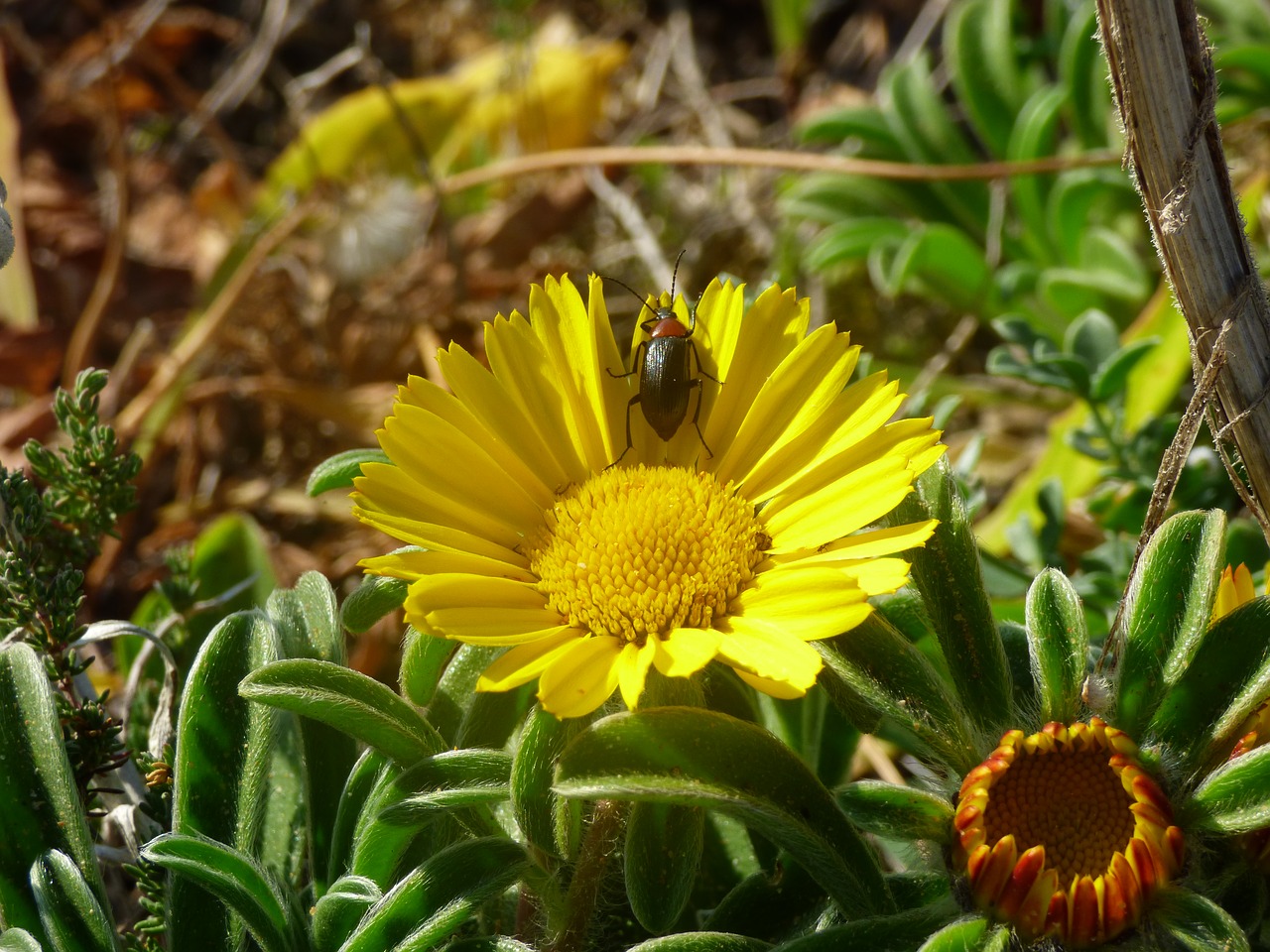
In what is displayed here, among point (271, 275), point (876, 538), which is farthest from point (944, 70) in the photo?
point (876, 538)

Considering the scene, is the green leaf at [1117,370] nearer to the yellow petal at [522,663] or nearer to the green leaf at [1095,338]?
the green leaf at [1095,338]

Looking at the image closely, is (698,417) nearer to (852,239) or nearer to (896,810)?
(896,810)

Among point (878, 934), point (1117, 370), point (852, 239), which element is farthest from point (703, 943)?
point (852, 239)

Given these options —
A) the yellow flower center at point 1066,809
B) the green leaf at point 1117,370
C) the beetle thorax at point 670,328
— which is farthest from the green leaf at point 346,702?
the green leaf at point 1117,370

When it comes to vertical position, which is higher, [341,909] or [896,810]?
[896,810]

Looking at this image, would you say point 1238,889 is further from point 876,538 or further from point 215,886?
point 215,886

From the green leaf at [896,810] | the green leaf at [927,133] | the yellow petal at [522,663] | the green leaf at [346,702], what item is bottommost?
the green leaf at [896,810]

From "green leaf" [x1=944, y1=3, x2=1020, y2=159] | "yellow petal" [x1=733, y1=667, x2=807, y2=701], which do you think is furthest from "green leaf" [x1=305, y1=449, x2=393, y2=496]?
"green leaf" [x1=944, y1=3, x2=1020, y2=159]
